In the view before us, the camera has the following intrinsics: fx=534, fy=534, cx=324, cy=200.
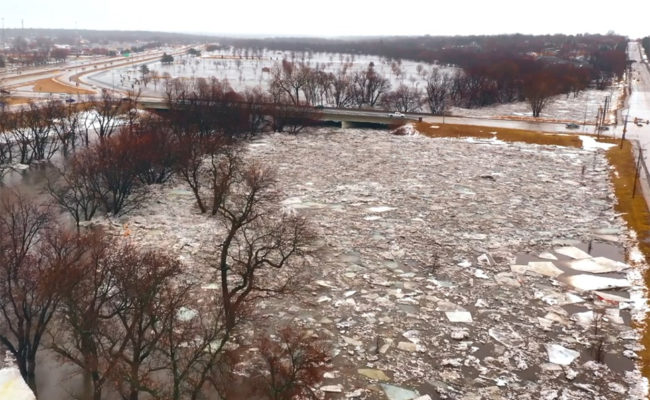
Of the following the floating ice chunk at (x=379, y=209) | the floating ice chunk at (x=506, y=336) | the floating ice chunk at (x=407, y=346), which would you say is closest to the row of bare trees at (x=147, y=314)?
the floating ice chunk at (x=407, y=346)

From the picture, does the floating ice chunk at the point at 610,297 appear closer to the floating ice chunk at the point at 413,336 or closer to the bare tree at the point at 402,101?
the floating ice chunk at the point at 413,336

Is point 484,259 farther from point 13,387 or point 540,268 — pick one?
point 13,387

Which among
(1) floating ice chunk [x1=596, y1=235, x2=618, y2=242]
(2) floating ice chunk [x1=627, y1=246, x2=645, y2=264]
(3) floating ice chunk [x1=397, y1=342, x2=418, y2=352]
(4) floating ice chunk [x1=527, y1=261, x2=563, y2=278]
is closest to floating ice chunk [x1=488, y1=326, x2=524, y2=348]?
(3) floating ice chunk [x1=397, y1=342, x2=418, y2=352]

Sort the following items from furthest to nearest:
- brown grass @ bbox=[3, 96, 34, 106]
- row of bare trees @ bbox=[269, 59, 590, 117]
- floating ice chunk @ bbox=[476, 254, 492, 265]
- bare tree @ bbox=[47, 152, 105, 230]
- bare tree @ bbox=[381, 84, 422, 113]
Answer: bare tree @ bbox=[381, 84, 422, 113]
row of bare trees @ bbox=[269, 59, 590, 117]
brown grass @ bbox=[3, 96, 34, 106]
bare tree @ bbox=[47, 152, 105, 230]
floating ice chunk @ bbox=[476, 254, 492, 265]

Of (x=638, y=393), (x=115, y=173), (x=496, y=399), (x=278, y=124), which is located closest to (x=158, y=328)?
(x=496, y=399)

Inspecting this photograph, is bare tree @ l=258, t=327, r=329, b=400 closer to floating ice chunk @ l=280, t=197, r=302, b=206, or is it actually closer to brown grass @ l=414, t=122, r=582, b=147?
floating ice chunk @ l=280, t=197, r=302, b=206

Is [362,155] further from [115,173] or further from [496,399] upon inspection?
[496,399]

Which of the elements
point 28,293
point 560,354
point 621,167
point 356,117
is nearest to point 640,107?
point 621,167

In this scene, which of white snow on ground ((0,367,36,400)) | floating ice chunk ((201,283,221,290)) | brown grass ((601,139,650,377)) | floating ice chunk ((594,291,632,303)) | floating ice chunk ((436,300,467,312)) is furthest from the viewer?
floating ice chunk ((201,283,221,290))
